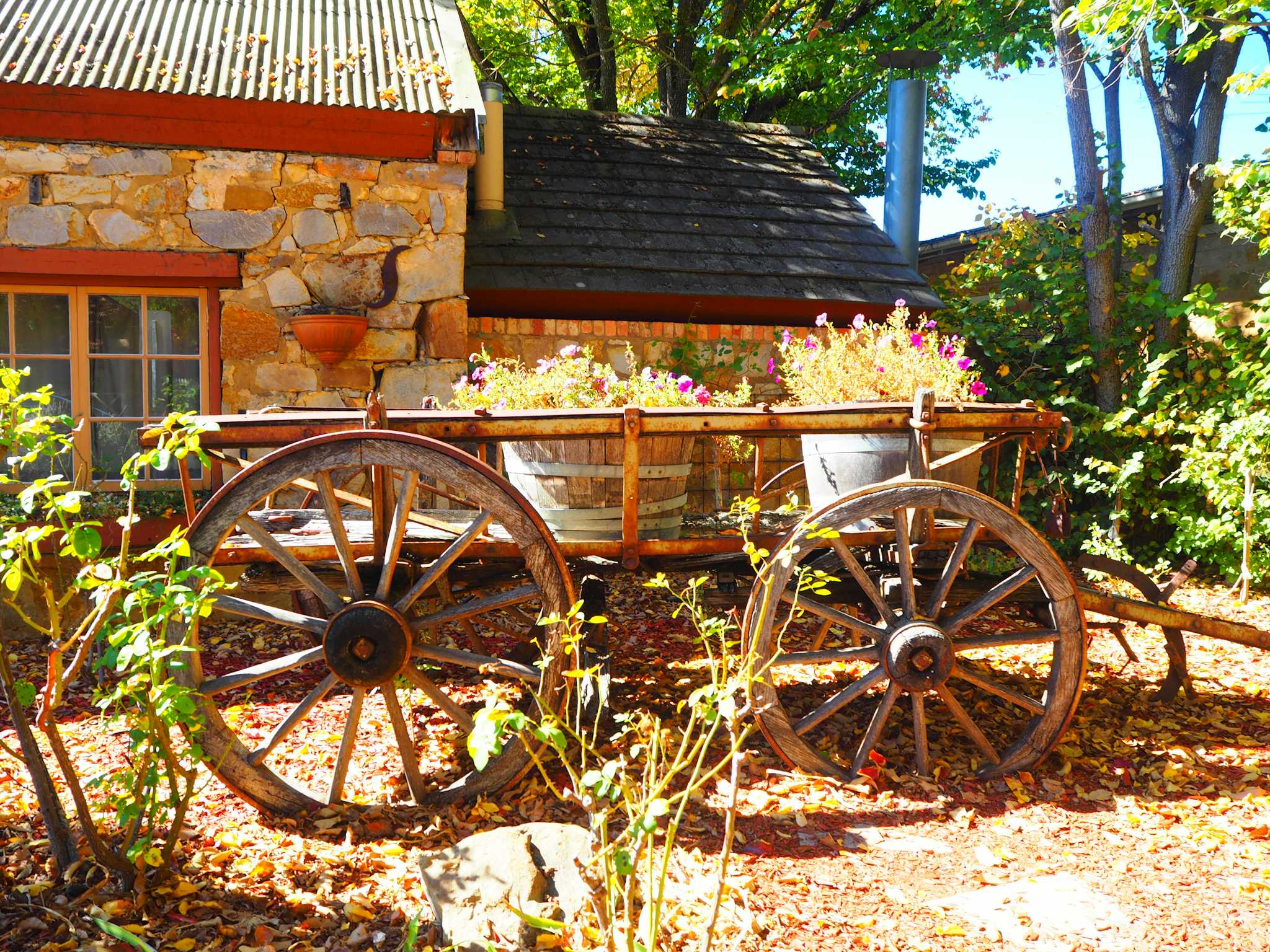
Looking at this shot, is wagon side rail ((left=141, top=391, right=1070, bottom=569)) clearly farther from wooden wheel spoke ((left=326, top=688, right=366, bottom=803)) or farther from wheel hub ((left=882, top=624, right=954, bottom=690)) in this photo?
wooden wheel spoke ((left=326, top=688, right=366, bottom=803))

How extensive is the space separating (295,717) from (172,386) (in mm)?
3215

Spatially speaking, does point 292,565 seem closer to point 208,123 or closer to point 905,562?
point 905,562

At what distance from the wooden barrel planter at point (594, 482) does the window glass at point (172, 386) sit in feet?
9.86

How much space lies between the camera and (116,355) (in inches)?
207

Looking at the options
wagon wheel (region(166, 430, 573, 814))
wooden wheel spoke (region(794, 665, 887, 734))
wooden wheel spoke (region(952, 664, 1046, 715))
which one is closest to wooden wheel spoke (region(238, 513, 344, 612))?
wagon wheel (region(166, 430, 573, 814))

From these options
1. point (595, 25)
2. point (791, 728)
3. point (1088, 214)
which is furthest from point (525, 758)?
point (595, 25)

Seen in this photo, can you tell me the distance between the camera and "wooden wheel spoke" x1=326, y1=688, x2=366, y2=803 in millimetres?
2811

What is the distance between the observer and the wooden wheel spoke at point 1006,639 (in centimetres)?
300

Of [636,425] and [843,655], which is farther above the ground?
[636,425]

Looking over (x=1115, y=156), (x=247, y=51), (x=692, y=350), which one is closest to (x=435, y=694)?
(x=692, y=350)

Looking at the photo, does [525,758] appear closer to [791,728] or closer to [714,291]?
[791,728]

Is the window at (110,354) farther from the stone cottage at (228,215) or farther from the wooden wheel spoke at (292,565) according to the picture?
the wooden wheel spoke at (292,565)

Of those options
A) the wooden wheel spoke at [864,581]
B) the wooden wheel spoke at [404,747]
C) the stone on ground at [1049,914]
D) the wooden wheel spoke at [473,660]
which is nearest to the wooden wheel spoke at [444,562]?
the wooden wheel spoke at [473,660]

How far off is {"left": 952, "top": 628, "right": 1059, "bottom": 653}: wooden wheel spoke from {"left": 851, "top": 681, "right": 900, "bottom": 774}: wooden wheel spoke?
0.77ft
